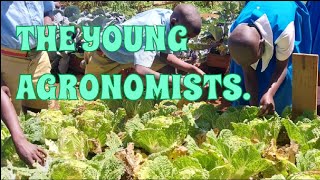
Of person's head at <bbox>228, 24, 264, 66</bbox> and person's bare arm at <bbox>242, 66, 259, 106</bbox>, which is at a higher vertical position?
person's head at <bbox>228, 24, 264, 66</bbox>

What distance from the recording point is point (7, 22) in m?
3.44

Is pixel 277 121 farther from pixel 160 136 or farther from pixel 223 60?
pixel 223 60

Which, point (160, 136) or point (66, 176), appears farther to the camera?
point (160, 136)

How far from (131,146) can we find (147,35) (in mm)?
1390

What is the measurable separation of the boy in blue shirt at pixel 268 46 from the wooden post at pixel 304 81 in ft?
0.52

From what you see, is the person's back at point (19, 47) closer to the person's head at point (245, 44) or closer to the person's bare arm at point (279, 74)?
the person's head at point (245, 44)

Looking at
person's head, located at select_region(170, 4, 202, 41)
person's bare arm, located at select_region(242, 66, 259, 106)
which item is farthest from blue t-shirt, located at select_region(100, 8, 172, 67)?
person's bare arm, located at select_region(242, 66, 259, 106)

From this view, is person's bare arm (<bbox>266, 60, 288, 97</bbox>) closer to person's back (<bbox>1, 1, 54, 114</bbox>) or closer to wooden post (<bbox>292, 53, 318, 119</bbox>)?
wooden post (<bbox>292, 53, 318, 119</bbox>)

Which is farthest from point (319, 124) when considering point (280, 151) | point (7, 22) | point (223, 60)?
point (223, 60)

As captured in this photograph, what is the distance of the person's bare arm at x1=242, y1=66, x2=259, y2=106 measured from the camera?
325cm

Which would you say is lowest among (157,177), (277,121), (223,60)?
(157,177)

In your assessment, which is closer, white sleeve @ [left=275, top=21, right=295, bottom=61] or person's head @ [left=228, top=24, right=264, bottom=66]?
person's head @ [left=228, top=24, right=264, bottom=66]

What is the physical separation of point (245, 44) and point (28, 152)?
52.6 inches

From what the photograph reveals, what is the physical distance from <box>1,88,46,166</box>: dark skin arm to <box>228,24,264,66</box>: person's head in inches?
49.7
